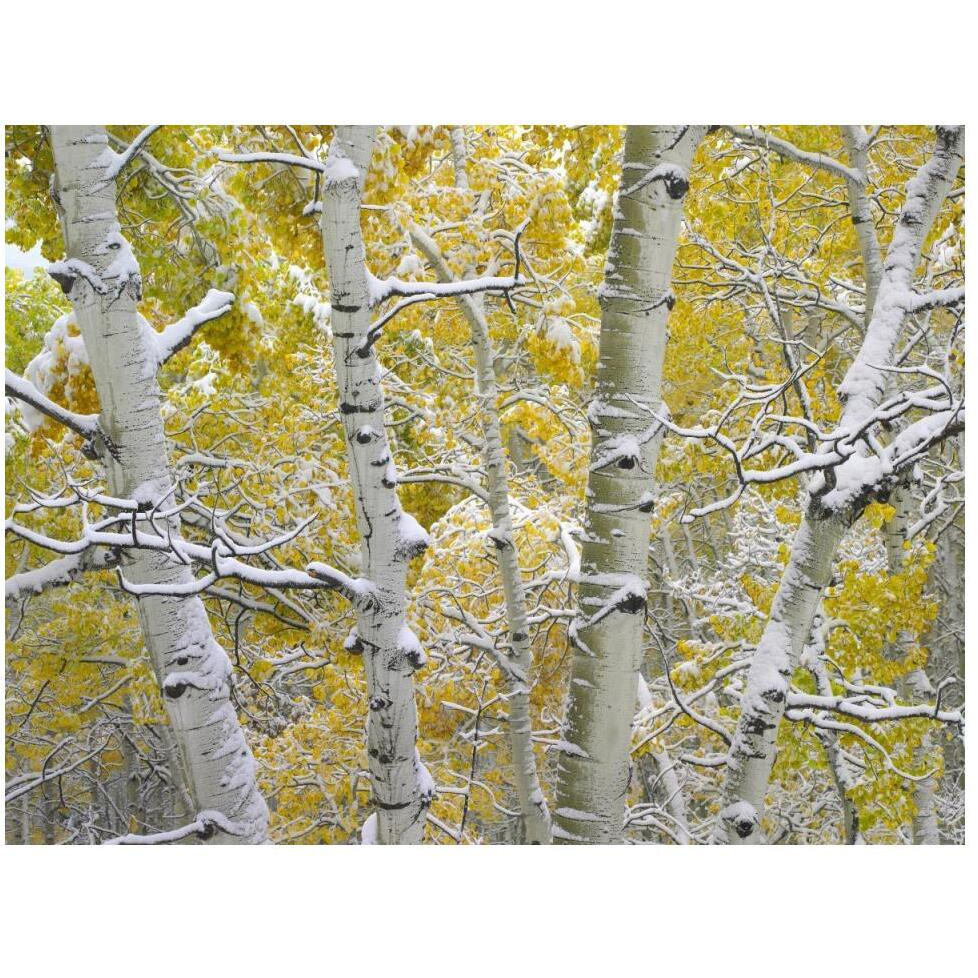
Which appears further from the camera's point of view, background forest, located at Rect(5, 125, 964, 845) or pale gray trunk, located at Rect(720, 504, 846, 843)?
pale gray trunk, located at Rect(720, 504, 846, 843)

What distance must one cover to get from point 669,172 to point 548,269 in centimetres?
85

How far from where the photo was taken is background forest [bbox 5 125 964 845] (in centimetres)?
183

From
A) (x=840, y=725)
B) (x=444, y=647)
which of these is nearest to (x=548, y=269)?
(x=444, y=647)

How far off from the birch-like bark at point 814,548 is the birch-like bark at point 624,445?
45 cm

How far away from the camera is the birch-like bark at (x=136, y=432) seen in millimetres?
1824

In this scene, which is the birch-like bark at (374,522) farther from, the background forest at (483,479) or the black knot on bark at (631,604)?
the black knot on bark at (631,604)

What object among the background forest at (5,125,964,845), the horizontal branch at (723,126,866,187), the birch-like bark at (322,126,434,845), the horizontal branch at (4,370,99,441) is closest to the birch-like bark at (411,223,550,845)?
the background forest at (5,125,964,845)

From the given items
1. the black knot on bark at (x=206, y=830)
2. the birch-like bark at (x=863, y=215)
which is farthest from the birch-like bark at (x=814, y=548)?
the black knot on bark at (x=206, y=830)

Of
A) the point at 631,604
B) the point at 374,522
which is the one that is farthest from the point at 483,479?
the point at 631,604

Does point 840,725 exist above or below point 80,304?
below

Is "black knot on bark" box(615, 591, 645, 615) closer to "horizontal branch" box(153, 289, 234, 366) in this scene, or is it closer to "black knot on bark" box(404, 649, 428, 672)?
"black knot on bark" box(404, 649, 428, 672)
